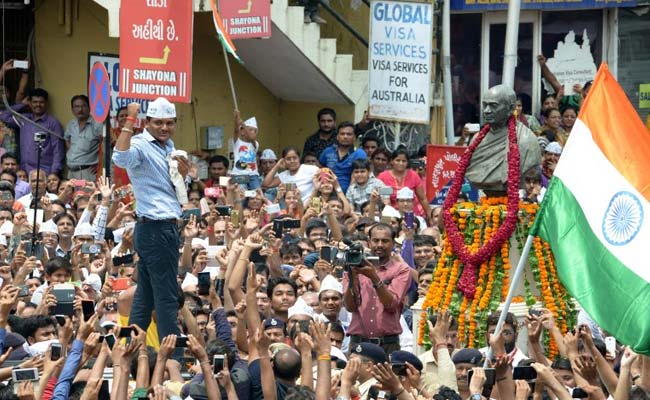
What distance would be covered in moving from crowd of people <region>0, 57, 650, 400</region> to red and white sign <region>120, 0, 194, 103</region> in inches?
45.3

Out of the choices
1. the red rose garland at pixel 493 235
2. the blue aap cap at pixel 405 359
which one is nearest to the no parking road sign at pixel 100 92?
the red rose garland at pixel 493 235

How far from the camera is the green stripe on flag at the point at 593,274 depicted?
39.8 ft

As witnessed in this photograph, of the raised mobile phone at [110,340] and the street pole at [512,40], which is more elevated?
the street pole at [512,40]

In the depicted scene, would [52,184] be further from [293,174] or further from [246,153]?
[293,174]

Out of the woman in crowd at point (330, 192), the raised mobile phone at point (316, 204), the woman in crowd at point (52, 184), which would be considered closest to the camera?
the raised mobile phone at point (316, 204)

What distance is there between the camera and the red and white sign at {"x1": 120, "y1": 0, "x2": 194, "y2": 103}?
19984 mm

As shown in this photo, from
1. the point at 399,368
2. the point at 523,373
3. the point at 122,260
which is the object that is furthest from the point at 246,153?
the point at 523,373

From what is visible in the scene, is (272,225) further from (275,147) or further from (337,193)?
(275,147)

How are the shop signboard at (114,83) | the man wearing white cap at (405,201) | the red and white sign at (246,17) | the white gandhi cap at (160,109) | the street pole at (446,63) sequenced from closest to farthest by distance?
1. the white gandhi cap at (160,109)
2. the man wearing white cap at (405,201)
3. the shop signboard at (114,83)
4. the red and white sign at (246,17)
5. the street pole at (446,63)

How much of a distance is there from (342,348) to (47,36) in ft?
34.7

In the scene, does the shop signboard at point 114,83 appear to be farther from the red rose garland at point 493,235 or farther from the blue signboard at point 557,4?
the blue signboard at point 557,4

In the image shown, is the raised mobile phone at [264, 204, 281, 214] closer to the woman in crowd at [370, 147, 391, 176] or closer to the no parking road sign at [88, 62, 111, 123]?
the no parking road sign at [88, 62, 111, 123]

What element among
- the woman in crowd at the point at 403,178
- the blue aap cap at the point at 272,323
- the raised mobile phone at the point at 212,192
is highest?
the woman in crowd at the point at 403,178

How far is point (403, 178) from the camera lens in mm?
21109
